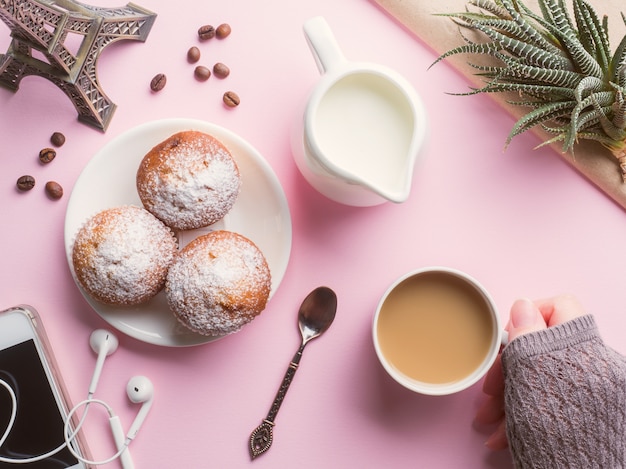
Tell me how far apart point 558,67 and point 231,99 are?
2.10ft

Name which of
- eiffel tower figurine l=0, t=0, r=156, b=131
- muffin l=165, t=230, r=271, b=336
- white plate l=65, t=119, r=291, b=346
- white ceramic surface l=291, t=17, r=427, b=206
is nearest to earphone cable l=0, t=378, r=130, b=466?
white plate l=65, t=119, r=291, b=346

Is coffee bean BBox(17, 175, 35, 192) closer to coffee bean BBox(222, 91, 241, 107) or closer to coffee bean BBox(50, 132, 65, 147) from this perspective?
coffee bean BBox(50, 132, 65, 147)

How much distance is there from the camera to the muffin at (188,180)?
1076 mm

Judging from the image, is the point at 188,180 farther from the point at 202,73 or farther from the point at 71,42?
the point at 71,42

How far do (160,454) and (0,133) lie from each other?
29.7 inches

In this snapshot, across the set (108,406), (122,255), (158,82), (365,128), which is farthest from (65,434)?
(365,128)

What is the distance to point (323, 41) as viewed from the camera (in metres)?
1.04

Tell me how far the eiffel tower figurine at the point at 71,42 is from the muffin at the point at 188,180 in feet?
0.65

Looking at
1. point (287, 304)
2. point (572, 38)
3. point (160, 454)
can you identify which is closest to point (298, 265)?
point (287, 304)

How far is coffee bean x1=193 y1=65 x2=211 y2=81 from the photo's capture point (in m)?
1.24

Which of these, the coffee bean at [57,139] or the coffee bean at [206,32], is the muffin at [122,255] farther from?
the coffee bean at [206,32]

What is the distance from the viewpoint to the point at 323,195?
126 cm

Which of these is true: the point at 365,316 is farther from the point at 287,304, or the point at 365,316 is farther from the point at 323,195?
the point at 323,195

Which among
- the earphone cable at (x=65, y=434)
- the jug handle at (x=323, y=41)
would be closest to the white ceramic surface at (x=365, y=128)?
the jug handle at (x=323, y=41)
